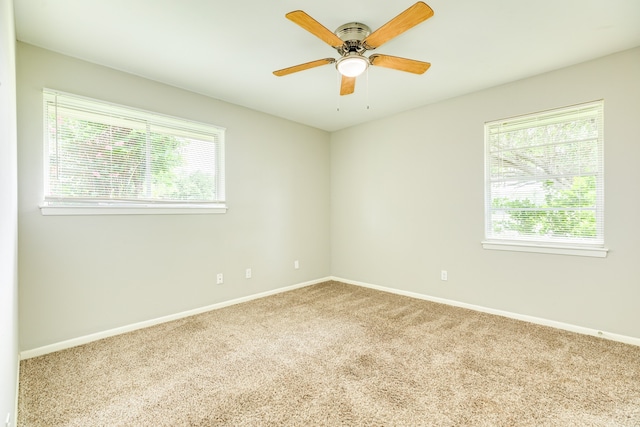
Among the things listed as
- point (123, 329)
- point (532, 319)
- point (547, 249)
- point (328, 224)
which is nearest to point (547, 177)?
point (547, 249)

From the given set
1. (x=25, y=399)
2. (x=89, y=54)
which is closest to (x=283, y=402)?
(x=25, y=399)

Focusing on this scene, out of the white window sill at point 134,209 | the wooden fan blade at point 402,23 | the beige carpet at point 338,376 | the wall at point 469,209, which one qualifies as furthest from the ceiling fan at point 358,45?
the beige carpet at point 338,376

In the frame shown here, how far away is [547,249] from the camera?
292 cm

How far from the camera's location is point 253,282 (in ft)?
12.8

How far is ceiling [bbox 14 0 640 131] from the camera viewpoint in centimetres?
198

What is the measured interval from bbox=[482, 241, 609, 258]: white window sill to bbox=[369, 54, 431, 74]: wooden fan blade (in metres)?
2.10

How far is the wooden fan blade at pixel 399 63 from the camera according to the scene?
217cm

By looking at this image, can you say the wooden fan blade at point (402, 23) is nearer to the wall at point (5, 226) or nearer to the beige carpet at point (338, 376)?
the wall at point (5, 226)

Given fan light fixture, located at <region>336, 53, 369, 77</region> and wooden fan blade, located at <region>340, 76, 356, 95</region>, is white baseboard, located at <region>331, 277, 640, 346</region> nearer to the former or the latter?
wooden fan blade, located at <region>340, 76, 356, 95</region>

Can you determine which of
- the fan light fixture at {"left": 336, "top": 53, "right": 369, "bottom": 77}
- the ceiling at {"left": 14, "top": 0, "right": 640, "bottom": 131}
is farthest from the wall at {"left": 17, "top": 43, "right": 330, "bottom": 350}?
the fan light fixture at {"left": 336, "top": 53, "right": 369, "bottom": 77}

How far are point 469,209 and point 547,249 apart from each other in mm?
842

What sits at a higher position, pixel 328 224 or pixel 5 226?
pixel 5 226

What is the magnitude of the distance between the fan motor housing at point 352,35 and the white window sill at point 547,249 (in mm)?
2514

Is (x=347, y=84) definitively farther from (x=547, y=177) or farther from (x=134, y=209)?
(x=134, y=209)
